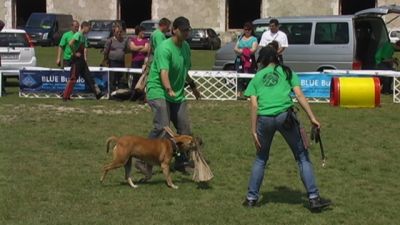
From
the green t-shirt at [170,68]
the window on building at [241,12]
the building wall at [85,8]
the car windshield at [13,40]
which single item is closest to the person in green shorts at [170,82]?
the green t-shirt at [170,68]

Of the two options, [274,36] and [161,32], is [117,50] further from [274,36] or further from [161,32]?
[161,32]

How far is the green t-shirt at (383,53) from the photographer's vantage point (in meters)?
18.2

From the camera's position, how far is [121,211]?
7230mm

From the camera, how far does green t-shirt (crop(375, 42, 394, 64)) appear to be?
18.2 m

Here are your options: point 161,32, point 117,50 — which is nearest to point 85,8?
point 117,50

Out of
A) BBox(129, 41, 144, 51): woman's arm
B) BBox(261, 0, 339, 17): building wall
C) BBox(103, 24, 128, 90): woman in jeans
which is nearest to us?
BBox(129, 41, 144, 51): woman's arm

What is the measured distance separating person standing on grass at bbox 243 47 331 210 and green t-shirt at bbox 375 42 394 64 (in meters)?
11.4

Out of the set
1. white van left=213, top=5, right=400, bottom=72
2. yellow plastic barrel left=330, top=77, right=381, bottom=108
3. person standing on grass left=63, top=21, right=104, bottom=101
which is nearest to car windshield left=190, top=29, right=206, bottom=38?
white van left=213, top=5, right=400, bottom=72

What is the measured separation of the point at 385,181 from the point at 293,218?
82.0 inches

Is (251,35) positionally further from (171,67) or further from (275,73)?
(275,73)

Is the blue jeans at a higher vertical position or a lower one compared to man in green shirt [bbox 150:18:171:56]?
lower

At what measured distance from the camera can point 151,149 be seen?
26.6 feet

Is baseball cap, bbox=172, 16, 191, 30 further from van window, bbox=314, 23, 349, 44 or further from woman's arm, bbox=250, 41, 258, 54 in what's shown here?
van window, bbox=314, 23, 349, 44

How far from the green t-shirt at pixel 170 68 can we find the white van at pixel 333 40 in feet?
30.7
